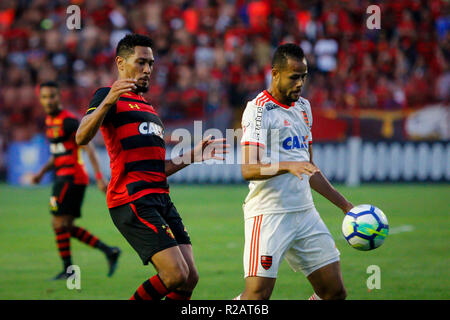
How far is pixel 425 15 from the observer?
23.4 meters

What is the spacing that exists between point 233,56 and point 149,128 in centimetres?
1767


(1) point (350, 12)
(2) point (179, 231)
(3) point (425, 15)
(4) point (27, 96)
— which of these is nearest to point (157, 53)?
(4) point (27, 96)

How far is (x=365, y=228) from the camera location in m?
5.46

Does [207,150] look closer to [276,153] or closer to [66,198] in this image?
[276,153]

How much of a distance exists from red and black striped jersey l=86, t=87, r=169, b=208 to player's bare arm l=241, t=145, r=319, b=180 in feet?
2.77

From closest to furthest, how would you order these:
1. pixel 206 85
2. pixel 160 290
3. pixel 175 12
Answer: pixel 160 290, pixel 206 85, pixel 175 12

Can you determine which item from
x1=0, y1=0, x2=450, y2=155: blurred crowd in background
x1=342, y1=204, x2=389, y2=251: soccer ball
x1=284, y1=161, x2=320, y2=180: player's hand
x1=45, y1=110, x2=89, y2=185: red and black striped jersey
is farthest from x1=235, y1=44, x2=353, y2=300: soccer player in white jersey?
x1=0, y1=0, x2=450, y2=155: blurred crowd in background

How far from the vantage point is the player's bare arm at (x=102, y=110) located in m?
4.98

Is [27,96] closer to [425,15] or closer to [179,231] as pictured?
[425,15]

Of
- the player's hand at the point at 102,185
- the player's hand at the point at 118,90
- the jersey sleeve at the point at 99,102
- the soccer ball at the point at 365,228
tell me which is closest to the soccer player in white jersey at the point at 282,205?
the soccer ball at the point at 365,228

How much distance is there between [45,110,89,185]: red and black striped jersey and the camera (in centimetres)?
900

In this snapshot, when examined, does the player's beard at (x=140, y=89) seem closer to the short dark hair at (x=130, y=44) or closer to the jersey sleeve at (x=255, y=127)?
the short dark hair at (x=130, y=44)

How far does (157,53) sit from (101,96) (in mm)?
18812

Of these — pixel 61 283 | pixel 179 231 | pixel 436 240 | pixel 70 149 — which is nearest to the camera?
pixel 179 231
